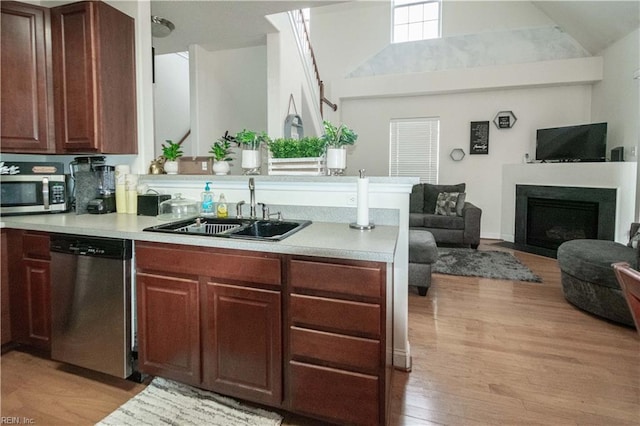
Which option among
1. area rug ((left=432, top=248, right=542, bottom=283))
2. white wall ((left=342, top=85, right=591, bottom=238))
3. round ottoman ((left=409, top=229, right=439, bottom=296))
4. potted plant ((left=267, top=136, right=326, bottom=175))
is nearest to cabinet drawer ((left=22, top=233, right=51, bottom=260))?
potted plant ((left=267, top=136, right=326, bottom=175))

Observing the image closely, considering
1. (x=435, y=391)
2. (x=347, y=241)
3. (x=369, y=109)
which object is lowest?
(x=435, y=391)

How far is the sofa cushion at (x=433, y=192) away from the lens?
6.03 m

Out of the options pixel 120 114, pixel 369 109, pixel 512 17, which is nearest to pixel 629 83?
pixel 512 17

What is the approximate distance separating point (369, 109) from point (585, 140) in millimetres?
3659

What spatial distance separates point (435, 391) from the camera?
1.96m

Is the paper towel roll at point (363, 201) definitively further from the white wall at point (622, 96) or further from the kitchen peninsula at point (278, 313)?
the white wall at point (622, 96)

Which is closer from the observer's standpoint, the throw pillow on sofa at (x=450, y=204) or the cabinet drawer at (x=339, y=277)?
the cabinet drawer at (x=339, y=277)

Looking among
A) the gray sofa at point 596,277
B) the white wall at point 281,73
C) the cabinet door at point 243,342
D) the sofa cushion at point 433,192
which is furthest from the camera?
the sofa cushion at point 433,192

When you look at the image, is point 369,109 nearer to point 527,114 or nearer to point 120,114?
point 527,114

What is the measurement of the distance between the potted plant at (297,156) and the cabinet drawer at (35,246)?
146 centimetres

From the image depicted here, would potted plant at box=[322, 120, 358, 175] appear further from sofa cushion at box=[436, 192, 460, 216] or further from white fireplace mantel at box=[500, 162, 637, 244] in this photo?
white fireplace mantel at box=[500, 162, 637, 244]

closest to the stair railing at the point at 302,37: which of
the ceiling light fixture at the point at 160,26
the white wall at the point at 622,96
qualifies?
the ceiling light fixture at the point at 160,26

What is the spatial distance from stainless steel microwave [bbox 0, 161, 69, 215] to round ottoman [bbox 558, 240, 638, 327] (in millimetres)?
4236

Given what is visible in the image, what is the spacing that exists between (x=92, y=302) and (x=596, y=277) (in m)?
3.68
